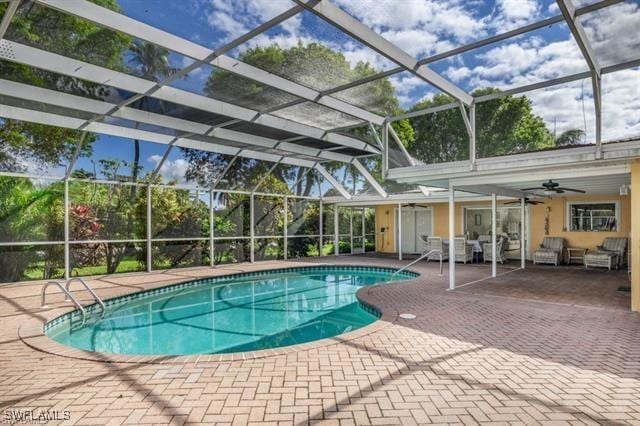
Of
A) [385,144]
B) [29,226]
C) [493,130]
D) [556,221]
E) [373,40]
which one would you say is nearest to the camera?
[373,40]

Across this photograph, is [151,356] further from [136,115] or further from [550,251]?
[550,251]

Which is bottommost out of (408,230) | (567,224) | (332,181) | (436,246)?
(436,246)

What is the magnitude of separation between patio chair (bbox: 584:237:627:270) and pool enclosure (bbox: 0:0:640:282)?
4875mm

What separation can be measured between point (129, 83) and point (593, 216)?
1467 cm

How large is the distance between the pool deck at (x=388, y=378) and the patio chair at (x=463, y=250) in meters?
7.46

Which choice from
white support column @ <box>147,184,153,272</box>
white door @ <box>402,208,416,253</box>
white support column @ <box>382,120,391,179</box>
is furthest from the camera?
white door @ <box>402,208,416,253</box>

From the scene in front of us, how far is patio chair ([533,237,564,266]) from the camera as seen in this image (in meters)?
12.7

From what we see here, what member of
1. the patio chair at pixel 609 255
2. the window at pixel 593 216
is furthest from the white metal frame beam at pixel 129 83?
the window at pixel 593 216

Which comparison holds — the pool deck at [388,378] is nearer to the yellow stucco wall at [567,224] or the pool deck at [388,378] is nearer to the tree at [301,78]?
the tree at [301,78]

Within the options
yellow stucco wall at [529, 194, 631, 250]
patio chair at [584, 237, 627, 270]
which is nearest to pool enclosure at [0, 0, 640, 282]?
yellow stucco wall at [529, 194, 631, 250]

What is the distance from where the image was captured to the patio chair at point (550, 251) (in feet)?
41.8

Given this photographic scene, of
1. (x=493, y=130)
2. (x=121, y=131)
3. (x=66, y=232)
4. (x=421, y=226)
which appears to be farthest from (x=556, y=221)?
(x=66, y=232)

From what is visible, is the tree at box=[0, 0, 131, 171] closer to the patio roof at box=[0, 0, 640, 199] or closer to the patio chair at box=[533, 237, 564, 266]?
the patio roof at box=[0, 0, 640, 199]

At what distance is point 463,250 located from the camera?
13.7m
